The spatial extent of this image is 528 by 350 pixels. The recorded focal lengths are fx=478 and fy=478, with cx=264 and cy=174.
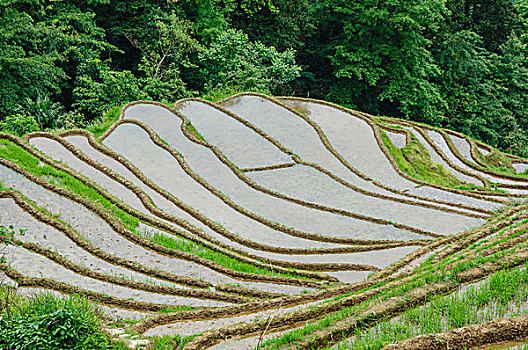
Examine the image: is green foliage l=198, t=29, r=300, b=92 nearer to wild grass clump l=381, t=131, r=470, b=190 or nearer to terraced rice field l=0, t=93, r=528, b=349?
terraced rice field l=0, t=93, r=528, b=349

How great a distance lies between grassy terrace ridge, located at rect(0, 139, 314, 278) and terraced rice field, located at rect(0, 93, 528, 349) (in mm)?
36

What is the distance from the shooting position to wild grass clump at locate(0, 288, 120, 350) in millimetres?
4621

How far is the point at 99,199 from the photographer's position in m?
9.45

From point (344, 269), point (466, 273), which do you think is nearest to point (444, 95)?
point (344, 269)

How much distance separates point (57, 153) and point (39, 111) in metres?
5.87

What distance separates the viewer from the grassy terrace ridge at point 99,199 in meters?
8.23

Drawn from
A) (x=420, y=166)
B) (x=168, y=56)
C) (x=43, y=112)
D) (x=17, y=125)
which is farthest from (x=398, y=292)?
(x=168, y=56)

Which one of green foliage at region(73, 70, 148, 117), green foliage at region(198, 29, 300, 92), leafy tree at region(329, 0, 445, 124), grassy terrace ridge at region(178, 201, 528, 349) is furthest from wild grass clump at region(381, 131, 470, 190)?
green foliage at region(73, 70, 148, 117)

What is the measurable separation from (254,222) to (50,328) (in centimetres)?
577

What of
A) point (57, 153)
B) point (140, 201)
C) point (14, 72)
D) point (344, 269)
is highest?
point (14, 72)

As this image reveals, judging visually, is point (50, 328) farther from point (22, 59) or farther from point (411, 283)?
point (22, 59)

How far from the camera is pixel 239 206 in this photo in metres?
10.6

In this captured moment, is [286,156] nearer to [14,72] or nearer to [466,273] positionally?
[466,273]

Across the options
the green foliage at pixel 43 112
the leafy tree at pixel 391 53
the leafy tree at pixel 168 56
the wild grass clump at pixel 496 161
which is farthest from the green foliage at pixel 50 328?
the leafy tree at pixel 391 53
